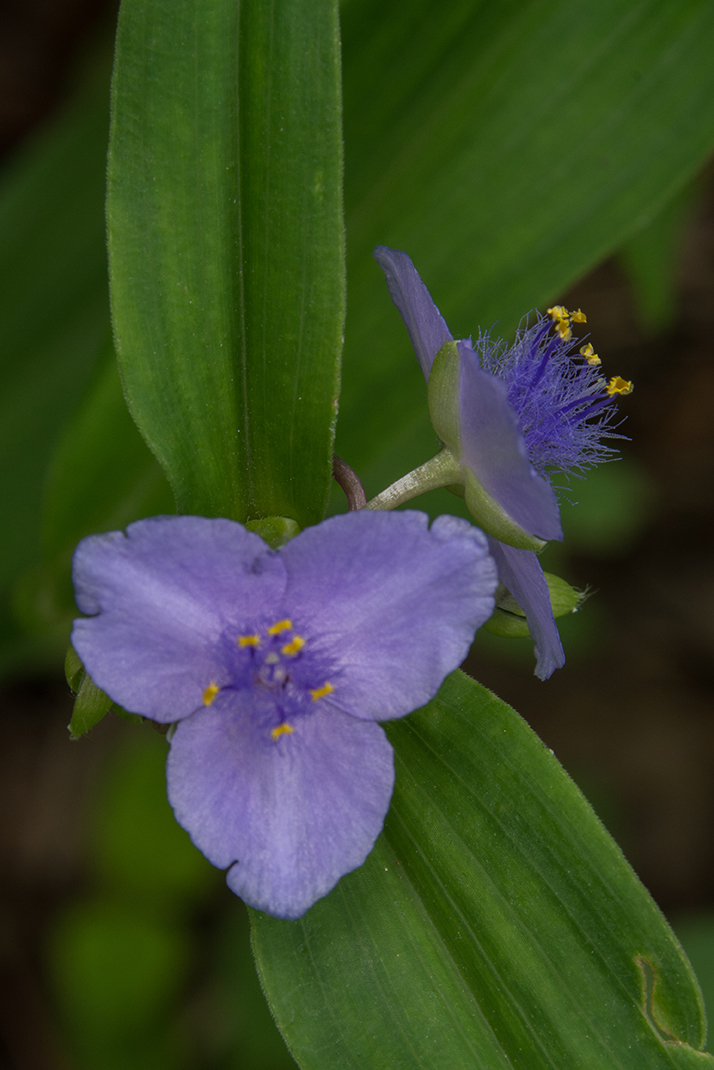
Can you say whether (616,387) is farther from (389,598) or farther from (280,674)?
(280,674)

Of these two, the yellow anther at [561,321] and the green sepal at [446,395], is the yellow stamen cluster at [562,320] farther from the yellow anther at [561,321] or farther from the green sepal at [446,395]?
the green sepal at [446,395]

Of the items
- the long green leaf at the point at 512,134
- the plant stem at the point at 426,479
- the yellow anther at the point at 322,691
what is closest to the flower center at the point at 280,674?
the yellow anther at the point at 322,691

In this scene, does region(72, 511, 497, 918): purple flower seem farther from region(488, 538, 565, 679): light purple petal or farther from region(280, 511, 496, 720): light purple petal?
region(488, 538, 565, 679): light purple petal

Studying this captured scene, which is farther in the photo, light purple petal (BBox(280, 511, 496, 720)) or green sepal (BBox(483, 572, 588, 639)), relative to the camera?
green sepal (BBox(483, 572, 588, 639))

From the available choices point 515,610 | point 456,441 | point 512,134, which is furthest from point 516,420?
point 512,134

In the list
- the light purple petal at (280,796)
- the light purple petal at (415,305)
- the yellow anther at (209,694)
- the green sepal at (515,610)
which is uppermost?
the light purple petal at (415,305)

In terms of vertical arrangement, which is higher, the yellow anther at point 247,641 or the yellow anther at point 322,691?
the yellow anther at point 247,641

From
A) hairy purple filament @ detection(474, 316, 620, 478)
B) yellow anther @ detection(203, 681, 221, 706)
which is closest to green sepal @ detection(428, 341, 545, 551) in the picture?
hairy purple filament @ detection(474, 316, 620, 478)

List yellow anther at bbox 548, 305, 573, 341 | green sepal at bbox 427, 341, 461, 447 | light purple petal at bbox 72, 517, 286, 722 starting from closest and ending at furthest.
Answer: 1. light purple petal at bbox 72, 517, 286, 722
2. green sepal at bbox 427, 341, 461, 447
3. yellow anther at bbox 548, 305, 573, 341
